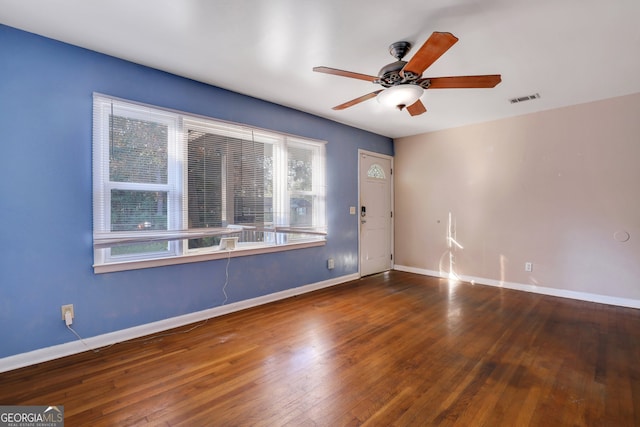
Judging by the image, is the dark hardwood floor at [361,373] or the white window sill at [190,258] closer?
the dark hardwood floor at [361,373]

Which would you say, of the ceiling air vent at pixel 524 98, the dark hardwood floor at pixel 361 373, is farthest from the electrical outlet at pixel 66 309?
the ceiling air vent at pixel 524 98

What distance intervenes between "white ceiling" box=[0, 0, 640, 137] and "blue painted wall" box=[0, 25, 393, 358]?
0.63ft

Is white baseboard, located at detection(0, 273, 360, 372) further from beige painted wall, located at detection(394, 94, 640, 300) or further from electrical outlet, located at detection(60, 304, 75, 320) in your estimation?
beige painted wall, located at detection(394, 94, 640, 300)

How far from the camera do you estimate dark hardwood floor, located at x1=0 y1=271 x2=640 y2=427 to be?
5.57 feet

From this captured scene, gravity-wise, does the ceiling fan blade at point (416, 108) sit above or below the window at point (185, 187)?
above

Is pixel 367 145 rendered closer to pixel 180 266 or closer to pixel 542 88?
pixel 542 88

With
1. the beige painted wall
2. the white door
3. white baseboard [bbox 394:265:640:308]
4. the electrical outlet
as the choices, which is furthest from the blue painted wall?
white baseboard [bbox 394:265:640:308]

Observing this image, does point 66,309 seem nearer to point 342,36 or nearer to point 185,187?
point 185,187

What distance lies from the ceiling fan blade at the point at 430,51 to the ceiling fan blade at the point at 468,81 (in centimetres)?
23

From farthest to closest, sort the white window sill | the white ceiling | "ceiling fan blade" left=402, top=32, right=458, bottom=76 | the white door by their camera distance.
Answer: the white door, the white window sill, the white ceiling, "ceiling fan blade" left=402, top=32, right=458, bottom=76

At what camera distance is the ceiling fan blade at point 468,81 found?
2.09 metres

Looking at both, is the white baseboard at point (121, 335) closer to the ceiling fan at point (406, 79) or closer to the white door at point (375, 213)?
the white door at point (375, 213)

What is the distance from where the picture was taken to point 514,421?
1.63 m

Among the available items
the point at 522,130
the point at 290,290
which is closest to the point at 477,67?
the point at 522,130
